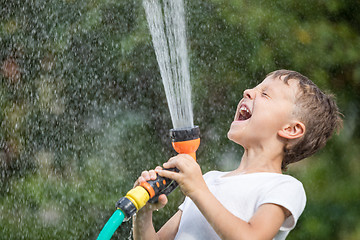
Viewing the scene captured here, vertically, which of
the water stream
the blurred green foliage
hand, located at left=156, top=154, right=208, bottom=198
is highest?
hand, located at left=156, top=154, right=208, bottom=198

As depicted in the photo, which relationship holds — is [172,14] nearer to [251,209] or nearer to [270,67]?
[270,67]

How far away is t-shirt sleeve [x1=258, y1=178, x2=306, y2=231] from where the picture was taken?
4.33ft

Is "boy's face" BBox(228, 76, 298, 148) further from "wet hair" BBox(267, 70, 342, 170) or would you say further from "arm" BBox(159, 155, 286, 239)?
"arm" BBox(159, 155, 286, 239)

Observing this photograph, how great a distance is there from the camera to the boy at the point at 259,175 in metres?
1.29

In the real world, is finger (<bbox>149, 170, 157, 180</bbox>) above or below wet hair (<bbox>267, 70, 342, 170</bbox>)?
above

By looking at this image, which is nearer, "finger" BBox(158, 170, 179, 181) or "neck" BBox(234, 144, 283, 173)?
"finger" BBox(158, 170, 179, 181)

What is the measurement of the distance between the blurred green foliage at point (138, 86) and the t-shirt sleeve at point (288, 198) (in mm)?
1810

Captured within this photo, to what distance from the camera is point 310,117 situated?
157cm

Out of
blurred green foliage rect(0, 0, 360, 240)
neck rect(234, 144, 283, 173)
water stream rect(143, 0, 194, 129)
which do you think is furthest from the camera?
blurred green foliage rect(0, 0, 360, 240)

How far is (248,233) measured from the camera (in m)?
1.25

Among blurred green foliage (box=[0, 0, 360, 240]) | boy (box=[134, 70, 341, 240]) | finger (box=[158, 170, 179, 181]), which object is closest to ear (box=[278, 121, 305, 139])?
boy (box=[134, 70, 341, 240])

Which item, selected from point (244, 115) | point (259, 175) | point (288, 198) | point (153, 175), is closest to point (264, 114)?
point (244, 115)

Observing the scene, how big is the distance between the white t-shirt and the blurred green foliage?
172 centimetres

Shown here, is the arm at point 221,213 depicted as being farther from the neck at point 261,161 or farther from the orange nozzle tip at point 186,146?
the neck at point 261,161
